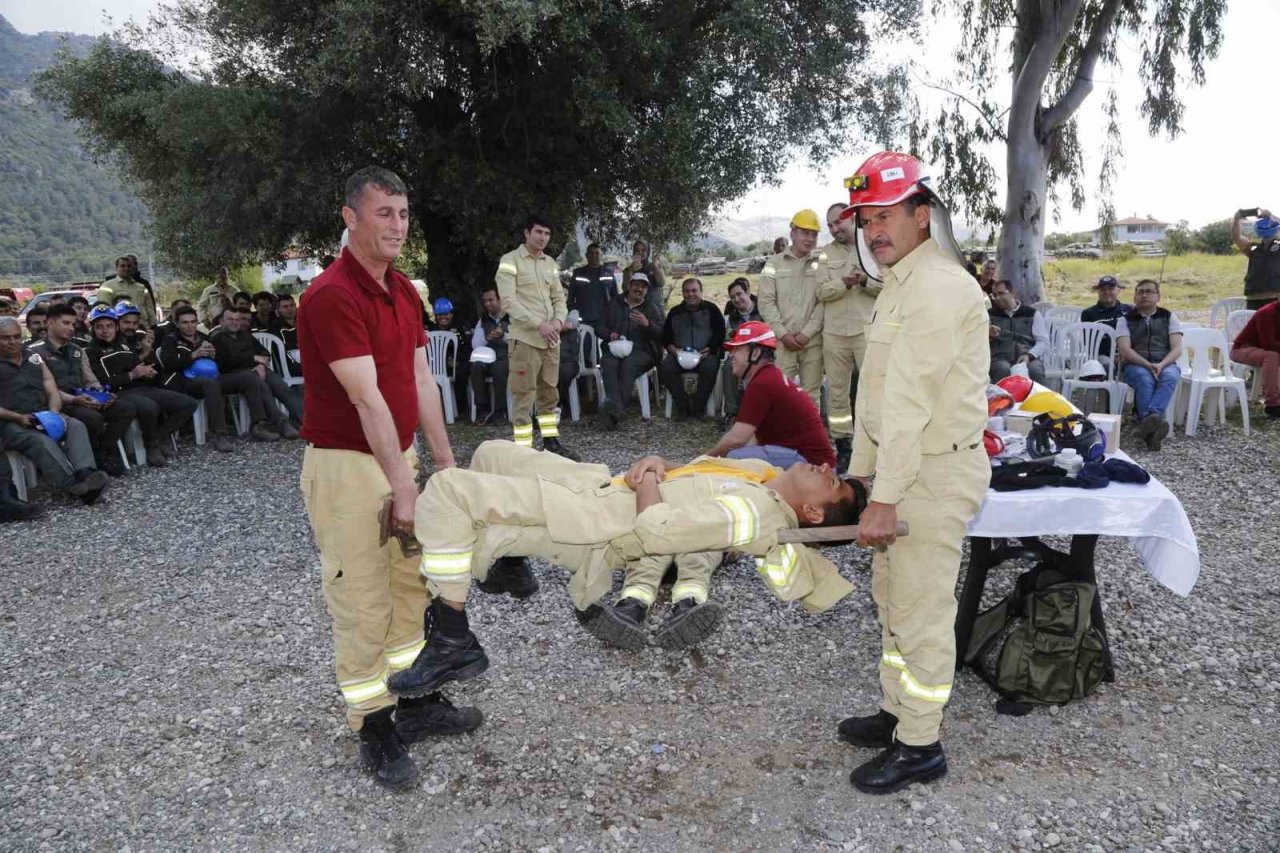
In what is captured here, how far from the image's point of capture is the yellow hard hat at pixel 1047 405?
4.34m

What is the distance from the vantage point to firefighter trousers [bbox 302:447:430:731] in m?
2.83

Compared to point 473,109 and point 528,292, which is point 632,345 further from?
point 473,109

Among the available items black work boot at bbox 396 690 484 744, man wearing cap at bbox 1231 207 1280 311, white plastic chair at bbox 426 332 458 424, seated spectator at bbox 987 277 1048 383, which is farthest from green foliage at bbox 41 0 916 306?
black work boot at bbox 396 690 484 744

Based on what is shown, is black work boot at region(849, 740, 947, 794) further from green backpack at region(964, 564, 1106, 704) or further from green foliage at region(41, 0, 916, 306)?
green foliage at region(41, 0, 916, 306)

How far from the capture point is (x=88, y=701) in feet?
12.2

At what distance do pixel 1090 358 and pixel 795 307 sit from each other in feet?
11.5

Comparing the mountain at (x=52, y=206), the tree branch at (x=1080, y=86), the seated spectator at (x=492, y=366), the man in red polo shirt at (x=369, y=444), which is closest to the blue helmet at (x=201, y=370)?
the seated spectator at (x=492, y=366)

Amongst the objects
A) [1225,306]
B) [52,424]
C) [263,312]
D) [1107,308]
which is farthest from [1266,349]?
[52,424]

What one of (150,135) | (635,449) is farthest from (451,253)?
(635,449)

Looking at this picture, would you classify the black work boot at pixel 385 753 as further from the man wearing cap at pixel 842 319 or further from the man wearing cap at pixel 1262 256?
the man wearing cap at pixel 1262 256

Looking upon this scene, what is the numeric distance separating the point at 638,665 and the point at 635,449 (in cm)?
418

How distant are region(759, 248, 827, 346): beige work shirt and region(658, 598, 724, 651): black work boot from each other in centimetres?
404

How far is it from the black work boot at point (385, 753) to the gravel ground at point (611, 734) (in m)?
0.07

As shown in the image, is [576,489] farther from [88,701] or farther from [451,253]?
[451,253]
